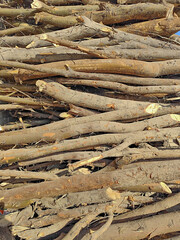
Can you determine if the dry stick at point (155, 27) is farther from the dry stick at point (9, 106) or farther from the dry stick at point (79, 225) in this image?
the dry stick at point (79, 225)

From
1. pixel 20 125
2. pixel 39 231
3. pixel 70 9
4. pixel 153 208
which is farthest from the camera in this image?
pixel 70 9

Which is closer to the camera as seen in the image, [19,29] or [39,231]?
[39,231]

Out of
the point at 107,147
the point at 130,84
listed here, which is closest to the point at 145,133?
the point at 107,147

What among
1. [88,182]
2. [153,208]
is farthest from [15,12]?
[153,208]

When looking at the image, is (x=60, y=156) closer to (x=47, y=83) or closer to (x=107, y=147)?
(x=107, y=147)

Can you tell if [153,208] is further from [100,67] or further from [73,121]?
[100,67]

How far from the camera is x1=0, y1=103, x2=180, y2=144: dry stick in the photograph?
2.86 meters

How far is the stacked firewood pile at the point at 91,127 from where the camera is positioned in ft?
8.50

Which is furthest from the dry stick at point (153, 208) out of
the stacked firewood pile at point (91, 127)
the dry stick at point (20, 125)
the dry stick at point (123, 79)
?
the dry stick at point (20, 125)

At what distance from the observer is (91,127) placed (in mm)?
2844

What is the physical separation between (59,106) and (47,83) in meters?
0.39

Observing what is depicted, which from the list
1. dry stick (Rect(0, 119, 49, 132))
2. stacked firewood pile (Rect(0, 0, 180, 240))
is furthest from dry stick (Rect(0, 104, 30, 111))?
dry stick (Rect(0, 119, 49, 132))

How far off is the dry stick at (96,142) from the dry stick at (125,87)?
0.57 meters

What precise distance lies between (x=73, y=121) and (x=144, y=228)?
161 centimetres
